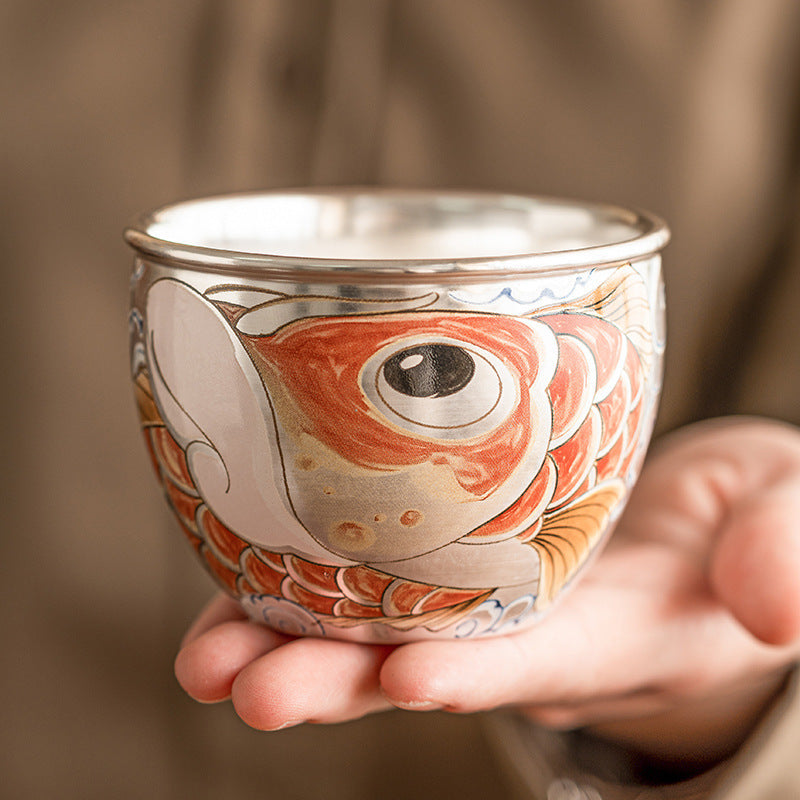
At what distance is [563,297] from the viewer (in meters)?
0.31

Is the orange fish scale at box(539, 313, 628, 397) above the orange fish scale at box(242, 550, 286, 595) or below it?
above

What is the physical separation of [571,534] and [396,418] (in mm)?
105

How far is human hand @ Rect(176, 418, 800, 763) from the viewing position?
1.19ft

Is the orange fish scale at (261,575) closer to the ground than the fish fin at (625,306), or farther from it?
closer to the ground

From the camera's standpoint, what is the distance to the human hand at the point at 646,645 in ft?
1.19

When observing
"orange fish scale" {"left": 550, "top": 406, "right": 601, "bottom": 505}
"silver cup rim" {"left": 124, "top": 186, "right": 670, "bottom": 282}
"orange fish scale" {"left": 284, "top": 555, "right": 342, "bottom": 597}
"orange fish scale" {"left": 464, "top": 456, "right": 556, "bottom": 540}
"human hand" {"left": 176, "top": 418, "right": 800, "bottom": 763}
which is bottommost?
"human hand" {"left": 176, "top": 418, "right": 800, "bottom": 763}

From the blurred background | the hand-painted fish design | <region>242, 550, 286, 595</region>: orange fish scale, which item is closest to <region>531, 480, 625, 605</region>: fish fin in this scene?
the hand-painted fish design

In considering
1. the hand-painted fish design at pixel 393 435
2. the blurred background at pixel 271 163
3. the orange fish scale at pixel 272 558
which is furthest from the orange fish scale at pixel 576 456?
the blurred background at pixel 271 163

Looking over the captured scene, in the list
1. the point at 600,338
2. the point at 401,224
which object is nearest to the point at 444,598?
the point at 600,338

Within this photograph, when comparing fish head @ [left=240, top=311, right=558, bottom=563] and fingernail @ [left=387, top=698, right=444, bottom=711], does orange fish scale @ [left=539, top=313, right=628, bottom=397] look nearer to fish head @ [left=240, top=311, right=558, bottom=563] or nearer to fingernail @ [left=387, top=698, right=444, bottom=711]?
fish head @ [left=240, top=311, right=558, bottom=563]

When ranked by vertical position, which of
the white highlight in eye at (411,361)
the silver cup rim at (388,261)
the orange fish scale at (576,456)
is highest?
the silver cup rim at (388,261)

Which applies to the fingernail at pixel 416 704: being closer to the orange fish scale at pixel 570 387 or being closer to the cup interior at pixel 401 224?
the orange fish scale at pixel 570 387

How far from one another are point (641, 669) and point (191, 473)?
288 millimetres

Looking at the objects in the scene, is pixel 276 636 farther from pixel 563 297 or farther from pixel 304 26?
pixel 304 26
